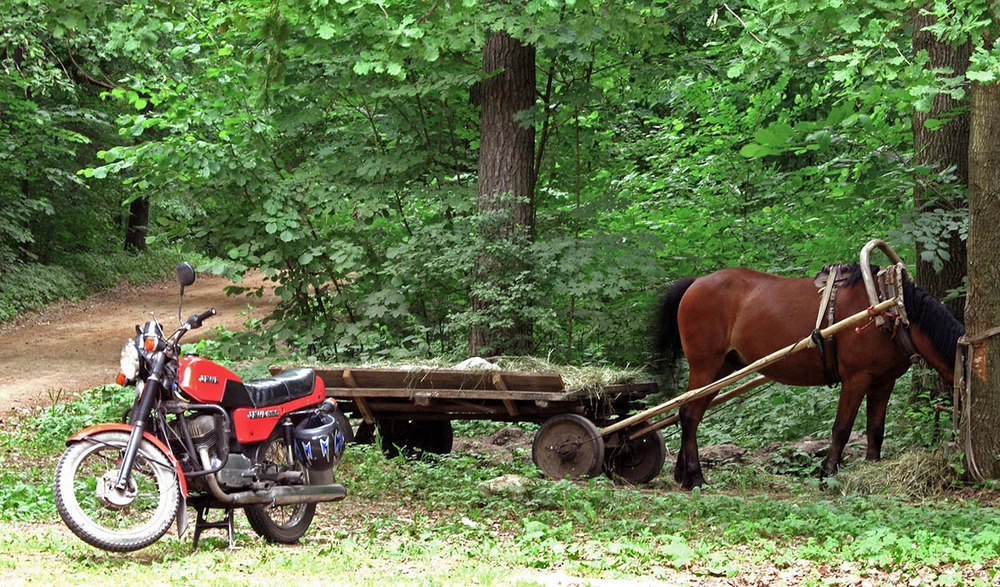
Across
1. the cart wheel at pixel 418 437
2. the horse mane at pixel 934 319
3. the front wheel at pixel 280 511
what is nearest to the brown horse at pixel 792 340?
the horse mane at pixel 934 319

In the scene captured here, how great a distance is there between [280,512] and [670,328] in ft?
14.2

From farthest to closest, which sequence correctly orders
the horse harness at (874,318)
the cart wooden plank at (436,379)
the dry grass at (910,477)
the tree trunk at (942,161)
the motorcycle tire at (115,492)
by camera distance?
1. the tree trunk at (942,161)
2. the cart wooden plank at (436,379)
3. the horse harness at (874,318)
4. the dry grass at (910,477)
5. the motorcycle tire at (115,492)

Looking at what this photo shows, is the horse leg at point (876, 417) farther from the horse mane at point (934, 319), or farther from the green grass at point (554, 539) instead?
the horse mane at point (934, 319)

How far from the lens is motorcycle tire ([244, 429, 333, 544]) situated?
6141 mm

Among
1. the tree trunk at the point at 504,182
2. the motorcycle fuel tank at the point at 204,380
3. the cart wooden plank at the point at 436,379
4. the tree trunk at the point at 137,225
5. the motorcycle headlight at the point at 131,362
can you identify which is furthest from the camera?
the tree trunk at the point at 137,225

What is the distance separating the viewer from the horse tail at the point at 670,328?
9484 mm

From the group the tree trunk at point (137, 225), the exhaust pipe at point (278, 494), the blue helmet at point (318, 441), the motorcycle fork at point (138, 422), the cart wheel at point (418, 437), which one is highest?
the tree trunk at point (137, 225)

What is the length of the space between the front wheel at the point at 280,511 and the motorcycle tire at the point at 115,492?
63 centimetres

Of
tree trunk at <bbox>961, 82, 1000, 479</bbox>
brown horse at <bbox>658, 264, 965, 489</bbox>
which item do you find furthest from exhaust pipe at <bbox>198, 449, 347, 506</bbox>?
tree trunk at <bbox>961, 82, 1000, 479</bbox>

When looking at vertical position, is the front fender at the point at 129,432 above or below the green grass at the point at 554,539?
above

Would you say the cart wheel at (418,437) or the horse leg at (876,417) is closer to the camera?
the horse leg at (876,417)

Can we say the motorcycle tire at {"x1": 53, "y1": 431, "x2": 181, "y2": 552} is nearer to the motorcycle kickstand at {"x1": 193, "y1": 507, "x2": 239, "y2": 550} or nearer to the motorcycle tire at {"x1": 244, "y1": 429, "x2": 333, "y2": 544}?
the motorcycle kickstand at {"x1": 193, "y1": 507, "x2": 239, "y2": 550}

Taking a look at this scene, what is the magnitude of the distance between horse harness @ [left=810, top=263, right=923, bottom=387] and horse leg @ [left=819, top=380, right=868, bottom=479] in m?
0.20

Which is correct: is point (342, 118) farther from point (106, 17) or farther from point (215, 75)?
point (106, 17)
